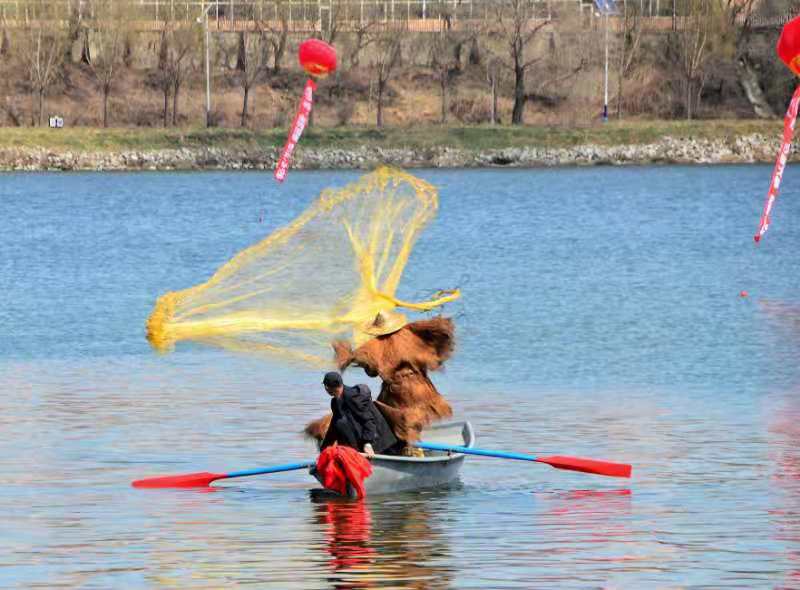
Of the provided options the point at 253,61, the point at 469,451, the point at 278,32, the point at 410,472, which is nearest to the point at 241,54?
the point at 278,32

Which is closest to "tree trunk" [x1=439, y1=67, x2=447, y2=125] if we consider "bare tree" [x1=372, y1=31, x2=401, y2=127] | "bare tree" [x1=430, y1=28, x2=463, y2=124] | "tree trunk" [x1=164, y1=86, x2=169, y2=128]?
"bare tree" [x1=430, y1=28, x2=463, y2=124]

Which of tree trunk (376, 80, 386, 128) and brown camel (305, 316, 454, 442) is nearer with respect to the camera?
brown camel (305, 316, 454, 442)

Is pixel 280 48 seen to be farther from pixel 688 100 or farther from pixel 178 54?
pixel 688 100

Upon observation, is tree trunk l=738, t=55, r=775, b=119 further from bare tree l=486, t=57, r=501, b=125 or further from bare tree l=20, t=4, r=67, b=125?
bare tree l=20, t=4, r=67, b=125

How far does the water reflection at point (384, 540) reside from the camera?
20906mm

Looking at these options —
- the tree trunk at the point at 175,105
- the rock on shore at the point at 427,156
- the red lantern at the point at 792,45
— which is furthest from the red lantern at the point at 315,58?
the tree trunk at the point at 175,105

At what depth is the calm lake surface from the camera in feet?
71.4

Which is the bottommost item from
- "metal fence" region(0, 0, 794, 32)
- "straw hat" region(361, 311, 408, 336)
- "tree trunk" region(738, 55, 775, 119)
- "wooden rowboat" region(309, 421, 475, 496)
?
"tree trunk" region(738, 55, 775, 119)

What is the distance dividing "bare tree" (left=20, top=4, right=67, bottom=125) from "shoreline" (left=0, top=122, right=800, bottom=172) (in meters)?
5.58

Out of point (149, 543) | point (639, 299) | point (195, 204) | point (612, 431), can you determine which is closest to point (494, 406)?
point (612, 431)

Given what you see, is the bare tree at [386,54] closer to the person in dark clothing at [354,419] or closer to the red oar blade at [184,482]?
the red oar blade at [184,482]

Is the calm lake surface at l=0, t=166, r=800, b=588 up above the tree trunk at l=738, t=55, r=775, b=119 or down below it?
above

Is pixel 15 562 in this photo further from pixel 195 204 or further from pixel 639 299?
pixel 195 204

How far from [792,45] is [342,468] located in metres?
25.2
